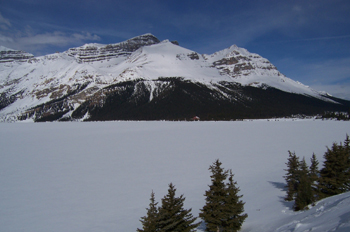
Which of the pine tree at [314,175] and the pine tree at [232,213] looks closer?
the pine tree at [232,213]

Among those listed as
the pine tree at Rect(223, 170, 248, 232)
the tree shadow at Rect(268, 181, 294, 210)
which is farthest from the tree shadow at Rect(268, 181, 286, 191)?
the pine tree at Rect(223, 170, 248, 232)

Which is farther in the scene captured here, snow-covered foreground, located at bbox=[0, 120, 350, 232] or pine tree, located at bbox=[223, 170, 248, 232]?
snow-covered foreground, located at bbox=[0, 120, 350, 232]

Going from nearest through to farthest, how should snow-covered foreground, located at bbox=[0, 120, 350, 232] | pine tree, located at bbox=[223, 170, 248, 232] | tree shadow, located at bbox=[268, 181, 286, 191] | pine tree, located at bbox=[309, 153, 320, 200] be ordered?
pine tree, located at bbox=[223, 170, 248, 232] → snow-covered foreground, located at bbox=[0, 120, 350, 232] → pine tree, located at bbox=[309, 153, 320, 200] → tree shadow, located at bbox=[268, 181, 286, 191]

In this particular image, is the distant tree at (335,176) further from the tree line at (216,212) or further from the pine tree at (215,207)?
the pine tree at (215,207)

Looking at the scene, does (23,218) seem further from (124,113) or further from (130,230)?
(124,113)

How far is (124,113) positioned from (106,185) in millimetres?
135807

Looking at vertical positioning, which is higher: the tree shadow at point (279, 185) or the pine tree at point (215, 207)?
the pine tree at point (215, 207)

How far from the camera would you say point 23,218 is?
12781mm

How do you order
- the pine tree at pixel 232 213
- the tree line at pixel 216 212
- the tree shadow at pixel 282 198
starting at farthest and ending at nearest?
1. the tree shadow at pixel 282 198
2. the pine tree at pixel 232 213
3. the tree line at pixel 216 212

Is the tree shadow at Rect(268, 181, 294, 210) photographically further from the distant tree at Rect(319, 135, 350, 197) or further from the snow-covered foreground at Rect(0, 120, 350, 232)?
the distant tree at Rect(319, 135, 350, 197)

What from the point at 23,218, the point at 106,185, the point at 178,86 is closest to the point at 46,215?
the point at 23,218

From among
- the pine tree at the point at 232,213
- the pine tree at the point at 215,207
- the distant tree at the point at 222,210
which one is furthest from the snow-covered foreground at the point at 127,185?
the pine tree at the point at 215,207

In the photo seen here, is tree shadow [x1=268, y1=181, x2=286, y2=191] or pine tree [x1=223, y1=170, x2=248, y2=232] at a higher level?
pine tree [x1=223, y1=170, x2=248, y2=232]

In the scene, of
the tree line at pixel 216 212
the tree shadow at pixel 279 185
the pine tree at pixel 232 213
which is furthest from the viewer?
the tree shadow at pixel 279 185
